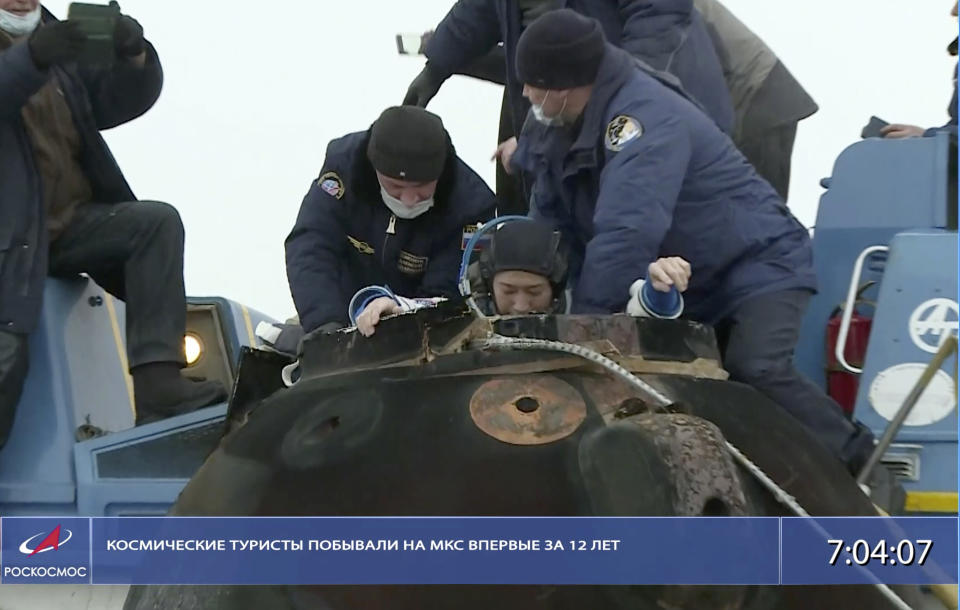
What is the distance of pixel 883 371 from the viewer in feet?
10.8

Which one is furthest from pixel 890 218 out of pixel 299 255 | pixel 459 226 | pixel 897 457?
pixel 299 255

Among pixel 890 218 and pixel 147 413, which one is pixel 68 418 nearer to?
pixel 147 413

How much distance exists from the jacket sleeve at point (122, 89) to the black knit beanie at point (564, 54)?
4.13 ft

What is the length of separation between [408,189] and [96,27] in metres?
0.92

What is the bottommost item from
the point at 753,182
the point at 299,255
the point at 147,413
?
the point at 147,413

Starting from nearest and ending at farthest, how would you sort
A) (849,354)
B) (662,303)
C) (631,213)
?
(662,303) < (631,213) < (849,354)

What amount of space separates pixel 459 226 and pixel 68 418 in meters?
1.15

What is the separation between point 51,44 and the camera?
11.9 feet

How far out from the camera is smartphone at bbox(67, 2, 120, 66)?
3.78 m

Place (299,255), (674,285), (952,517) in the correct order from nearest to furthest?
(674,285)
(952,517)
(299,255)

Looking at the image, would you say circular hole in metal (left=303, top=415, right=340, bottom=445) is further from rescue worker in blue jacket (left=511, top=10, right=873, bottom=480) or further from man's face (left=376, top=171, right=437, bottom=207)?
man's face (left=376, top=171, right=437, bottom=207)

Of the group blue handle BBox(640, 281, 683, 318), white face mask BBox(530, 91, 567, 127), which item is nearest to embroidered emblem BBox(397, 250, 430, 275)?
white face mask BBox(530, 91, 567, 127)

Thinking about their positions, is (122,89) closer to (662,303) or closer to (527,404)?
(662,303)

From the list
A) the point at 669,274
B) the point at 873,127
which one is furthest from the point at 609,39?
the point at 669,274
